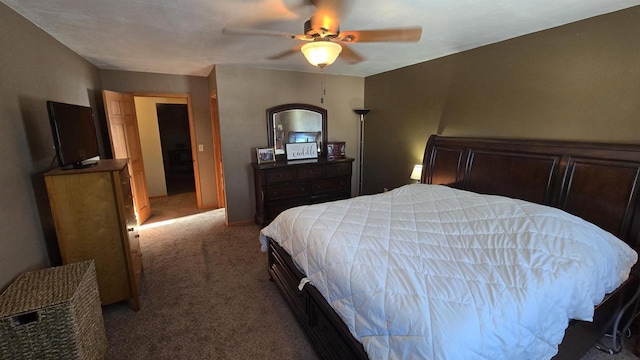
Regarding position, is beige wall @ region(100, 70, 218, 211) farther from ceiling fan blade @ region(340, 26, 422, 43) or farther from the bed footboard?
ceiling fan blade @ region(340, 26, 422, 43)

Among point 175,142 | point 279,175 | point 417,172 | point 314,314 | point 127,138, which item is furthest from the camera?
point 175,142

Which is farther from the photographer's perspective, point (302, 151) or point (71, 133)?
point (302, 151)

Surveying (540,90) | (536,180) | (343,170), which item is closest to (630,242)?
(536,180)

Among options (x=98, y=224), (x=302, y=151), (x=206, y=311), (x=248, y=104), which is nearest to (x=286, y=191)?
(x=302, y=151)

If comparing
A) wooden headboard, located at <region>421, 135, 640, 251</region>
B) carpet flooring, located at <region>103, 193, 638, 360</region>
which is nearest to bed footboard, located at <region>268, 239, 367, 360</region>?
carpet flooring, located at <region>103, 193, 638, 360</region>

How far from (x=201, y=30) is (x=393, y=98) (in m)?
2.77

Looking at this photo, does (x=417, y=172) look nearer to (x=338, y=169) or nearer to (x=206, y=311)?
(x=338, y=169)

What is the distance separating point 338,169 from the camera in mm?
4277

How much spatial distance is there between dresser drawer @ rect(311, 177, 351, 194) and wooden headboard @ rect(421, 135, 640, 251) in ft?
5.57

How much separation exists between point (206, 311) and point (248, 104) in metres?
2.74

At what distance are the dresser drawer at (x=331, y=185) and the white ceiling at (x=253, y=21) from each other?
190 cm

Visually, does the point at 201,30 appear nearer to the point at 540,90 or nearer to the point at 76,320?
the point at 76,320

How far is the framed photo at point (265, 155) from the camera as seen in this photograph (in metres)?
3.94

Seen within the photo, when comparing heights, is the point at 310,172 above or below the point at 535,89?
below
